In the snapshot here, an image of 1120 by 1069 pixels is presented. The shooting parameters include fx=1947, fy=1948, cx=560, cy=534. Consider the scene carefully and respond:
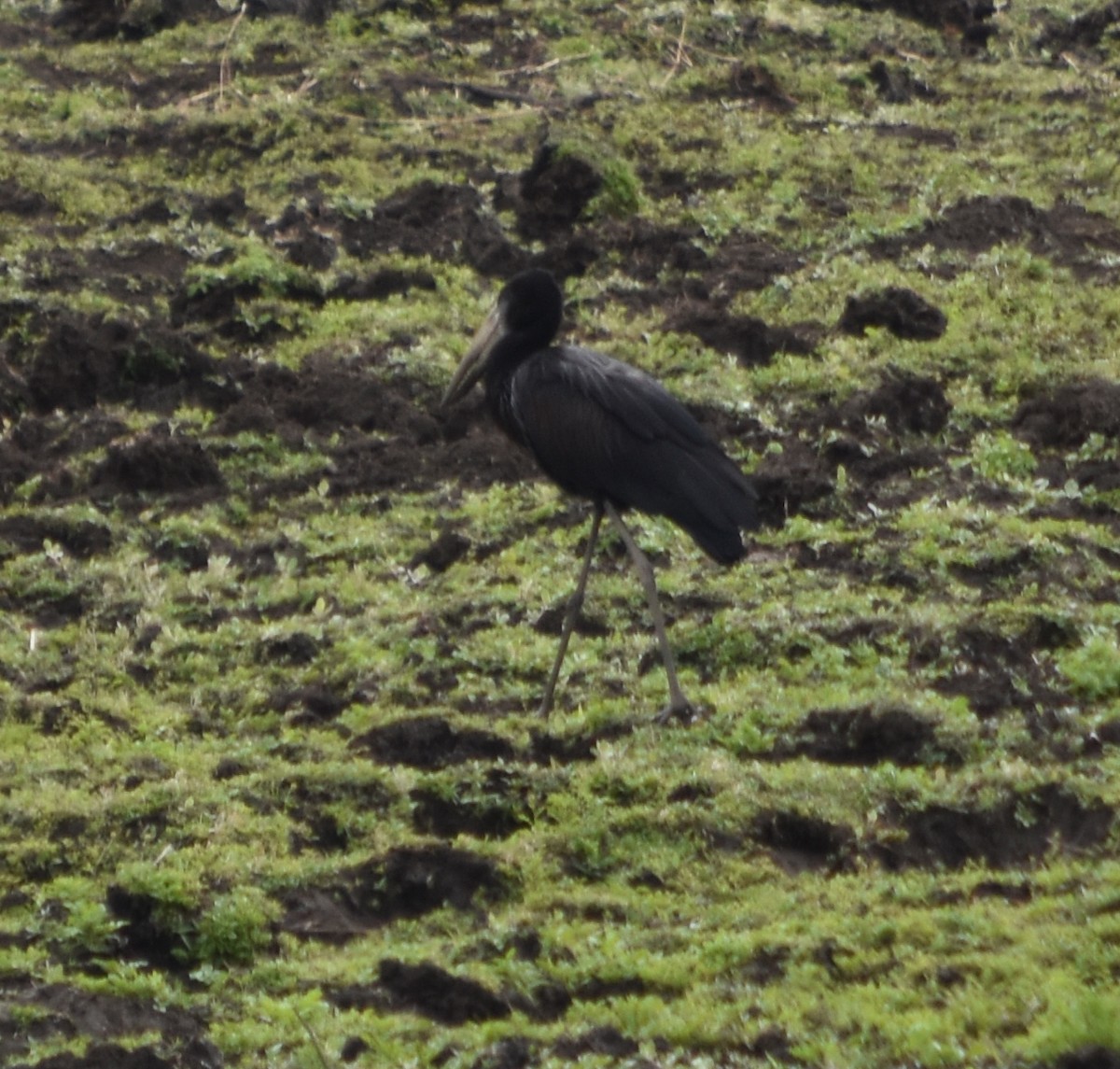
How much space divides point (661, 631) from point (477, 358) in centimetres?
211

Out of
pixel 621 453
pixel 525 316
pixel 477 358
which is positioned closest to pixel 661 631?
pixel 621 453

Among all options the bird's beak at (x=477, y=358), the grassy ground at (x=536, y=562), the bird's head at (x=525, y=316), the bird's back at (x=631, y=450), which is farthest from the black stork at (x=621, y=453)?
the grassy ground at (x=536, y=562)

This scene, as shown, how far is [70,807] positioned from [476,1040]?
6.54ft

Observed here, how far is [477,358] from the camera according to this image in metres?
9.09

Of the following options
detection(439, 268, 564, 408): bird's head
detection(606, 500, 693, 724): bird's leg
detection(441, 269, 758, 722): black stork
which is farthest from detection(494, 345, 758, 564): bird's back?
detection(439, 268, 564, 408): bird's head

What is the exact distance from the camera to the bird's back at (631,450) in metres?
7.74

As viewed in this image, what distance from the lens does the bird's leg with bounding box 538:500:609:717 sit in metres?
7.48

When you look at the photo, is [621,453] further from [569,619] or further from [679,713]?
[679,713]

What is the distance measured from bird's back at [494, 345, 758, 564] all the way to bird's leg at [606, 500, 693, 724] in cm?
13

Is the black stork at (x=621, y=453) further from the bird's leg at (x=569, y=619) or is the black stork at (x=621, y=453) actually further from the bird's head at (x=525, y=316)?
the bird's head at (x=525, y=316)

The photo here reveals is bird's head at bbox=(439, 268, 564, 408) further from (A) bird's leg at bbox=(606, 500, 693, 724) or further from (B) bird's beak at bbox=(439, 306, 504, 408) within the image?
(A) bird's leg at bbox=(606, 500, 693, 724)

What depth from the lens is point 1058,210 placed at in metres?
13.3

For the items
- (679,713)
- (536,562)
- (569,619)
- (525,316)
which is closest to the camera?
(679,713)

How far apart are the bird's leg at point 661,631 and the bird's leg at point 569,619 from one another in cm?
8
